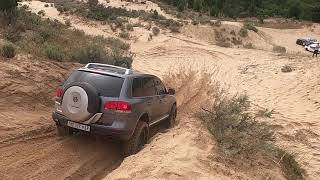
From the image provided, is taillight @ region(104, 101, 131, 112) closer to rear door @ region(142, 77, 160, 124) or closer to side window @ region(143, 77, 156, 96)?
rear door @ region(142, 77, 160, 124)

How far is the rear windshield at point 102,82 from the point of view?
31.0ft

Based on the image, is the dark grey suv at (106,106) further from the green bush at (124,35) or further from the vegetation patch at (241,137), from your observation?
the green bush at (124,35)

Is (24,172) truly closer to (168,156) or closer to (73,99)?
(73,99)

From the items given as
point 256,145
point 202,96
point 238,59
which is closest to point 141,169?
point 256,145

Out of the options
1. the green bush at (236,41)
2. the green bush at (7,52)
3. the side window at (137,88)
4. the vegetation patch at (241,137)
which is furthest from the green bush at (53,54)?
the green bush at (236,41)

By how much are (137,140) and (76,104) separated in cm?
150

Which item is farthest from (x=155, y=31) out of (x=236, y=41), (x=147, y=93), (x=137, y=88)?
A: (x=137, y=88)

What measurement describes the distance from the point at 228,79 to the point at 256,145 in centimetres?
1330

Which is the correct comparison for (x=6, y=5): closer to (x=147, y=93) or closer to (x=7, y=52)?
(x=7, y=52)

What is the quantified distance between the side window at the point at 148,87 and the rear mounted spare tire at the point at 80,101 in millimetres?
1648

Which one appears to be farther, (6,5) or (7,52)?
(6,5)

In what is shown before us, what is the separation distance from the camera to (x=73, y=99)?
9172 mm

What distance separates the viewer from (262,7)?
80000mm

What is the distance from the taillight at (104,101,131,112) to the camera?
928 cm
